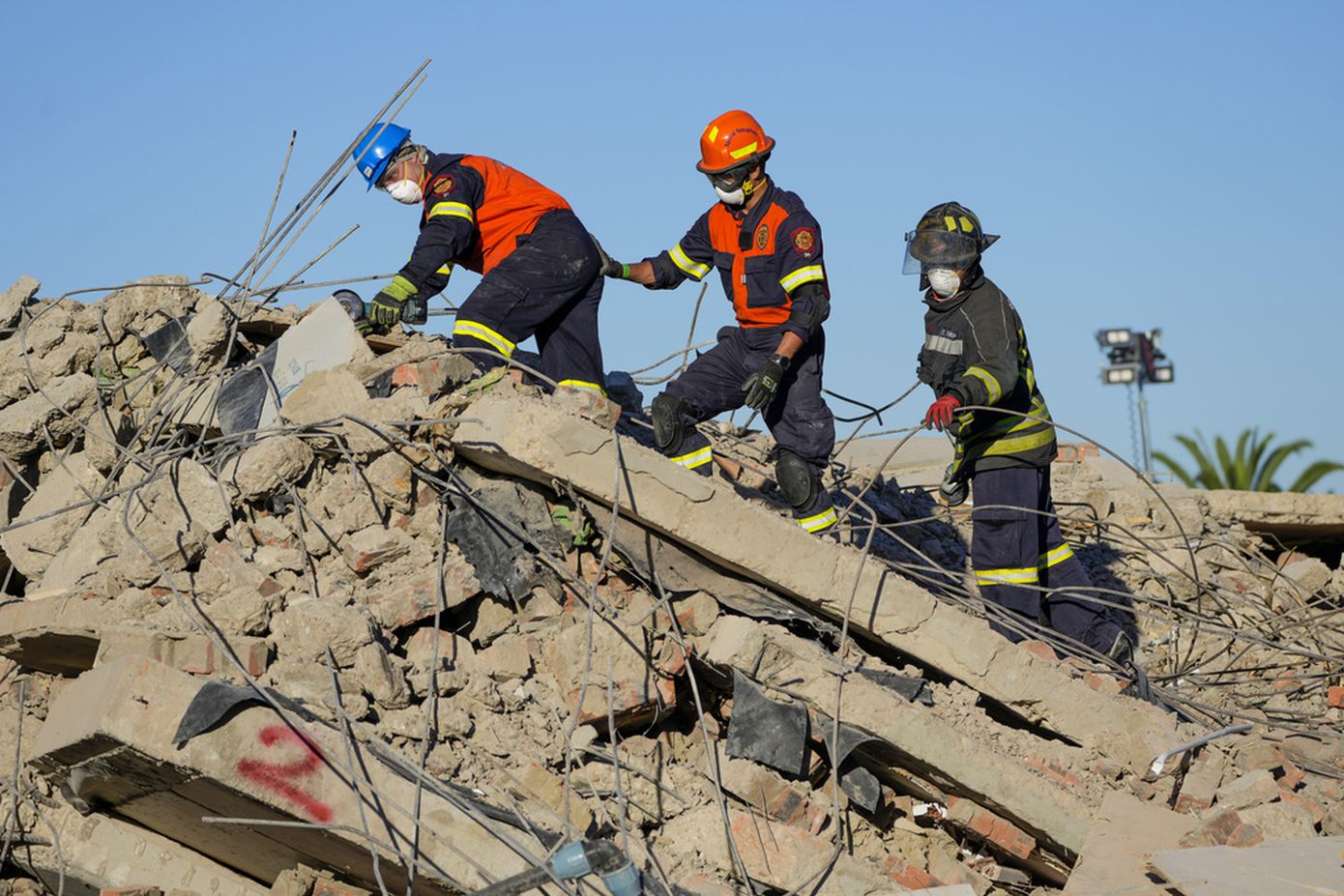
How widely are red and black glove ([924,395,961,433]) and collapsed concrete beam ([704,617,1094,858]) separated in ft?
3.96

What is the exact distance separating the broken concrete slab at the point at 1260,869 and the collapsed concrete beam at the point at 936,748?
0.53 metres

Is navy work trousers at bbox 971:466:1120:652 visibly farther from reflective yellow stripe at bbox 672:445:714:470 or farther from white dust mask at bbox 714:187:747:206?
white dust mask at bbox 714:187:747:206

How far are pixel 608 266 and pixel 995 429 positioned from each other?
6.62 feet

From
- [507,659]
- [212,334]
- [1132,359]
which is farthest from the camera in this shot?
[1132,359]

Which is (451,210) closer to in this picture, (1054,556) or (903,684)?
(903,684)

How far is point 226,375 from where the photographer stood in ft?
22.1

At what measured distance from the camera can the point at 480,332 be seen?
680 cm

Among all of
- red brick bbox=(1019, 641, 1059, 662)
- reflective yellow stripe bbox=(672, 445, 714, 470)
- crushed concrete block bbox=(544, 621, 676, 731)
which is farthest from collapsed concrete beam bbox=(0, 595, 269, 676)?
red brick bbox=(1019, 641, 1059, 662)

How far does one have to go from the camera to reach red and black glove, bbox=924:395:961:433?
6109mm

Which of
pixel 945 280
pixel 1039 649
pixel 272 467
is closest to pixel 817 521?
pixel 1039 649

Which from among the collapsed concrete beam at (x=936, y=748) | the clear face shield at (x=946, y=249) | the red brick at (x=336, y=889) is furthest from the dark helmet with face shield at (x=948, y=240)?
the red brick at (x=336, y=889)

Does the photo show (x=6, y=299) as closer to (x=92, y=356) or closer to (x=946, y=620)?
(x=92, y=356)

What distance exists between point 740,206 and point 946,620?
2.20m

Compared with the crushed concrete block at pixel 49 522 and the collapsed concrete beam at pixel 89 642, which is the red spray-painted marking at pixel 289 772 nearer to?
the collapsed concrete beam at pixel 89 642
